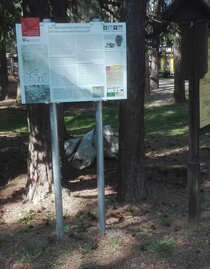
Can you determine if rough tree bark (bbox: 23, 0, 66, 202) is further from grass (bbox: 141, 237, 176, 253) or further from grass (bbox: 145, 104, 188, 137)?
grass (bbox: 145, 104, 188, 137)

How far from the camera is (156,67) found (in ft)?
86.4

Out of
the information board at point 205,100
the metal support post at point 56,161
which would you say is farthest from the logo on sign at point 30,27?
the information board at point 205,100

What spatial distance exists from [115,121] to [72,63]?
1066 centimetres

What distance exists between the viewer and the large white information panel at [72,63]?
432 centimetres

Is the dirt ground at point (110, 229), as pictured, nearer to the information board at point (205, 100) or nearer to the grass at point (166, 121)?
the information board at point (205, 100)

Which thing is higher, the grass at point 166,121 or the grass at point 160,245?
the grass at point 160,245

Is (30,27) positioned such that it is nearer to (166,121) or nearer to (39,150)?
(39,150)

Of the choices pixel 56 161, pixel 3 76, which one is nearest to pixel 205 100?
pixel 56 161

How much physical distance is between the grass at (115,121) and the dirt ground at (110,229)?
5.01m

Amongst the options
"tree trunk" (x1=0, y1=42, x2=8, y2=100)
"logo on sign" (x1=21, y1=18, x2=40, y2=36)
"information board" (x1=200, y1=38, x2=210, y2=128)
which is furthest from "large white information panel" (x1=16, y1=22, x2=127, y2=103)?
"tree trunk" (x1=0, y1=42, x2=8, y2=100)

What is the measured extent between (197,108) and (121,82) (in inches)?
39.0

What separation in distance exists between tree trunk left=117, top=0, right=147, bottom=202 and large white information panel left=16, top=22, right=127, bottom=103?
866 mm

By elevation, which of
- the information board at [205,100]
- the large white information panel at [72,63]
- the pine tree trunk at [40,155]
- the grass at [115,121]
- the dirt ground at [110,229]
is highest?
the large white information panel at [72,63]

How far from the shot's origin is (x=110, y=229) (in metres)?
4.93
